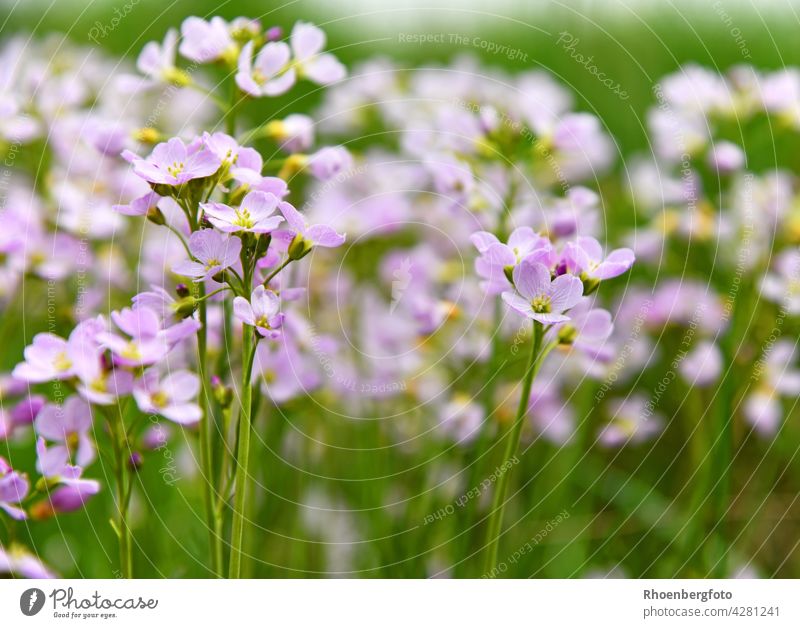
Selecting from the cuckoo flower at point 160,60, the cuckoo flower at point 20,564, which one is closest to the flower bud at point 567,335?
the cuckoo flower at point 160,60

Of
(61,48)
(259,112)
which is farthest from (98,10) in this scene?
(259,112)

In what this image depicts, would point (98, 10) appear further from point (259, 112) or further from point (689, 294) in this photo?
point (689, 294)

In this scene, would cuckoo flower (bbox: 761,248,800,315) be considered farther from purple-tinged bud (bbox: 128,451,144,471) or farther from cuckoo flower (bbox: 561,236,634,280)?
purple-tinged bud (bbox: 128,451,144,471)

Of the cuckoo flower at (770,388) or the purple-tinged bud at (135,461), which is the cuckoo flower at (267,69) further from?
the cuckoo flower at (770,388)
